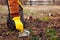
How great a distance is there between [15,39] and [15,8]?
1050mm

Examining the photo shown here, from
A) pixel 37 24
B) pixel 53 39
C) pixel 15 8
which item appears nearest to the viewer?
pixel 15 8

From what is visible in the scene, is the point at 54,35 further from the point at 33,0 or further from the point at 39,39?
the point at 33,0

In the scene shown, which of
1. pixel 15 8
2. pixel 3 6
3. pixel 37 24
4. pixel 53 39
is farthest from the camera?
pixel 3 6

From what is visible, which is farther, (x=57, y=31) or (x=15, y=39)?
(x=57, y=31)

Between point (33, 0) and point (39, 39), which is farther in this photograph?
point (33, 0)

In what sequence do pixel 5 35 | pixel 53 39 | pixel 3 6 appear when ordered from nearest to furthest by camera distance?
pixel 53 39, pixel 5 35, pixel 3 6

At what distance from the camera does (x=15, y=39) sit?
423cm

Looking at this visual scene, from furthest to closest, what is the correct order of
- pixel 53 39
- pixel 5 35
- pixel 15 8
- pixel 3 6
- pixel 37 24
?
pixel 3 6, pixel 37 24, pixel 5 35, pixel 53 39, pixel 15 8

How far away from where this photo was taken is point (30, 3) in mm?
8734

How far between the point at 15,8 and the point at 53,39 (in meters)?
1.11

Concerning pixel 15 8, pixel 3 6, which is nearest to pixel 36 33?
pixel 15 8

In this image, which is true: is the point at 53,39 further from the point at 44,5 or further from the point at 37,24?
the point at 44,5

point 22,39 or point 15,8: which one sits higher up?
point 15,8

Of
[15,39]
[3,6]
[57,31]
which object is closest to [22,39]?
[15,39]
